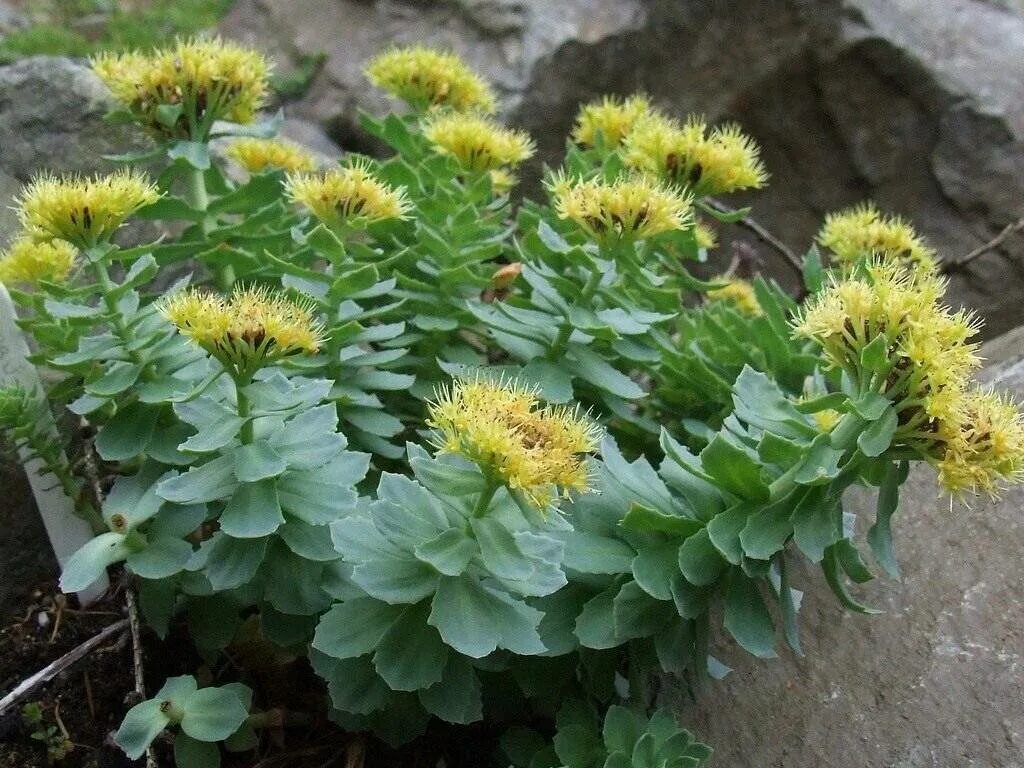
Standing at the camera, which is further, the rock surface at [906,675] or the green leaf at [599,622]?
the rock surface at [906,675]

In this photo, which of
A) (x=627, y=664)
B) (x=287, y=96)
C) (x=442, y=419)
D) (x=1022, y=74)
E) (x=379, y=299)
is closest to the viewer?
(x=442, y=419)

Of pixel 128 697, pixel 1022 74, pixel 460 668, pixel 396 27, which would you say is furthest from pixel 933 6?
pixel 128 697

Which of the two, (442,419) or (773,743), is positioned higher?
(442,419)

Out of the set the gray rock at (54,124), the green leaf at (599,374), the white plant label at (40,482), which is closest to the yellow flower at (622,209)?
the green leaf at (599,374)

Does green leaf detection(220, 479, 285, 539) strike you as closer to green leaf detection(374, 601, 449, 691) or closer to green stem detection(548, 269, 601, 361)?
green leaf detection(374, 601, 449, 691)

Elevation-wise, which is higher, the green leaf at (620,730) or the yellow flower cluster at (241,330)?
the yellow flower cluster at (241,330)

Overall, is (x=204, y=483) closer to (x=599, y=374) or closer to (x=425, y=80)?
(x=599, y=374)

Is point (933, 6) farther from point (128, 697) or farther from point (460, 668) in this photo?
point (128, 697)

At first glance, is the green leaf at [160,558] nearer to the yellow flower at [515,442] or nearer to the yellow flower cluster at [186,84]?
the yellow flower at [515,442]
